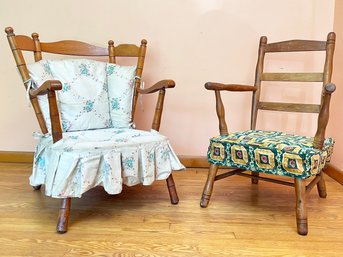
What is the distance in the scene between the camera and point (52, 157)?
1130 mm

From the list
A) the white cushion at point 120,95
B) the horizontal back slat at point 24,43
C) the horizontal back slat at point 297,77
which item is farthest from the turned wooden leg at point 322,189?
the horizontal back slat at point 24,43

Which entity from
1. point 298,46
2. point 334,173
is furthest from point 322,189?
point 298,46

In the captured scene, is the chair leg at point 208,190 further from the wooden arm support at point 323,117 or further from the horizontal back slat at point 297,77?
the horizontal back slat at point 297,77

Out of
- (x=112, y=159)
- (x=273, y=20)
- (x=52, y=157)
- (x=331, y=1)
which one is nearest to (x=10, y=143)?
(x=52, y=157)

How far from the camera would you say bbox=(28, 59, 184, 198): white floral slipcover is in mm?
1100

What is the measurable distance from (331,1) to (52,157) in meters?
1.77

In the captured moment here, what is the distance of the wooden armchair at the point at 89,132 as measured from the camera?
1.10 metres

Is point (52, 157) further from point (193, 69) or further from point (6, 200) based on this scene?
point (193, 69)

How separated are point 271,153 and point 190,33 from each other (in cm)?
101

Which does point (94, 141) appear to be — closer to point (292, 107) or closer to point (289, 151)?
point (289, 151)

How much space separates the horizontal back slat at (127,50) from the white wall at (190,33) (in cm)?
23

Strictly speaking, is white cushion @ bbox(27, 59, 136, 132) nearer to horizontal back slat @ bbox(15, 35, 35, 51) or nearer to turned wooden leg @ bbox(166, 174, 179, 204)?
horizontal back slat @ bbox(15, 35, 35, 51)

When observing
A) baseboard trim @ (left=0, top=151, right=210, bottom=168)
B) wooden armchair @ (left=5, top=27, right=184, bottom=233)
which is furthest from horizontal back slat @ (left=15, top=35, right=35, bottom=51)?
baseboard trim @ (left=0, top=151, right=210, bottom=168)

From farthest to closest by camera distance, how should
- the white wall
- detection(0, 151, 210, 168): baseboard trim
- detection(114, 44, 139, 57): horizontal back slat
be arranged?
1. detection(0, 151, 210, 168): baseboard trim
2. the white wall
3. detection(114, 44, 139, 57): horizontal back slat
